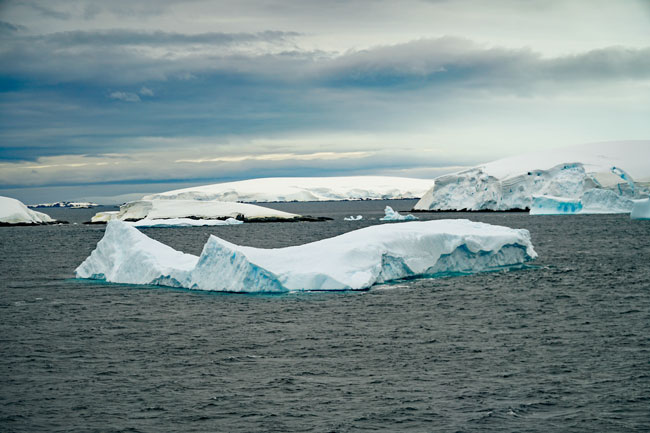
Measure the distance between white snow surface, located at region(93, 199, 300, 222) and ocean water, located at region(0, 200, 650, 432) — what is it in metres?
59.1

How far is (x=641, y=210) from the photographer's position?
6612 cm

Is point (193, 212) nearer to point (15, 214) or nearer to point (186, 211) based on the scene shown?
point (186, 211)

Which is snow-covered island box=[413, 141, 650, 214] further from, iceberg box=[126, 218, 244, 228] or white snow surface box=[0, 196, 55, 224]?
white snow surface box=[0, 196, 55, 224]

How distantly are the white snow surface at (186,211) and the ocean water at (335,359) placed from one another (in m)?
59.1

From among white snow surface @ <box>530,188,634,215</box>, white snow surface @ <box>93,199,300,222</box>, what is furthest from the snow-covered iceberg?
white snow surface @ <box>93,199,300,222</box>

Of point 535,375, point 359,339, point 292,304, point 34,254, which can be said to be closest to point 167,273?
point 292,304

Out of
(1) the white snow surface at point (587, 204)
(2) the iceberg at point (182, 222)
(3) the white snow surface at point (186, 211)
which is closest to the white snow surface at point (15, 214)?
(3) the white snow surface at point (186, 211)

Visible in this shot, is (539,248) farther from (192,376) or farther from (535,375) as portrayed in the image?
(192,376)

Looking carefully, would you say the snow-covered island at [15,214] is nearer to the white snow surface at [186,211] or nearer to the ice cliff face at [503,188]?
the white snow surface at [186,211]

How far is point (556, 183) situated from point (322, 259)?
67297 millimetres

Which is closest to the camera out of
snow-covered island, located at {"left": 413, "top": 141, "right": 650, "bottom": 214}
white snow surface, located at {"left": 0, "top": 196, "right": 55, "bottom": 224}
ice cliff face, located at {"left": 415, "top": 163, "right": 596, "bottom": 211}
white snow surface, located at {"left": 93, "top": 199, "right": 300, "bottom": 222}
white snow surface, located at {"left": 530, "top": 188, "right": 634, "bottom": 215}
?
white snow surface, located at {"left": 530, "top": 188, "right": 634, "bottom": 215}

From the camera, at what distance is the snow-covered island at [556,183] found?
3164 inches

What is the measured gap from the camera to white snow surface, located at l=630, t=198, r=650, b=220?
65.1 metres

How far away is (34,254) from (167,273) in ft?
72.7
